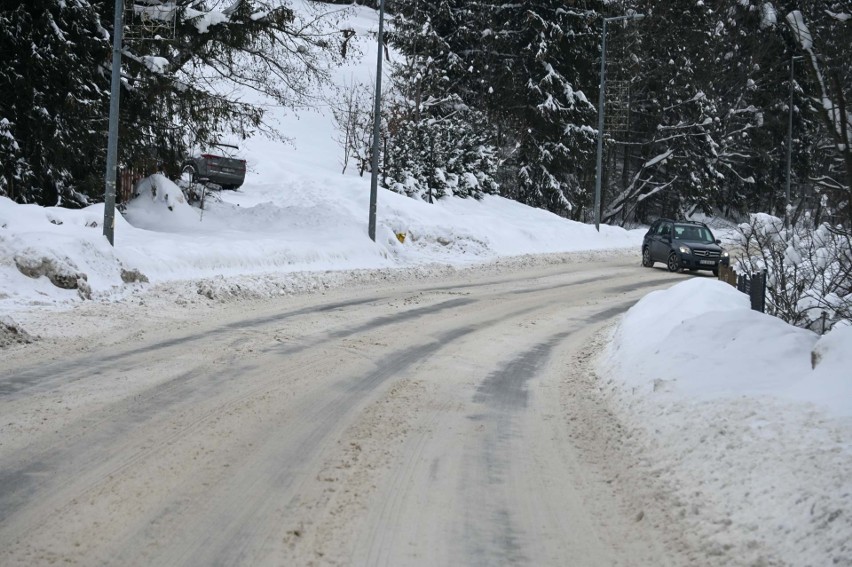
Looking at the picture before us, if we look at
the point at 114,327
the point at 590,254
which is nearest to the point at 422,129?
the point at 590,254

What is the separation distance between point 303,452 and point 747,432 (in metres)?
3.16

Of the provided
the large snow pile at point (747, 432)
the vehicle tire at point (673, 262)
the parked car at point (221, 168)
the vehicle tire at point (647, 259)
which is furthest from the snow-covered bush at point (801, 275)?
the parked car at point (221, 168)

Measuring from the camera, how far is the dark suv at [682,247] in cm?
2575

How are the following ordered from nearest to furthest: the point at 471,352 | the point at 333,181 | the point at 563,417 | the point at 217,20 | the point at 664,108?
the point at 563,417
the point at 471,352
the point at 217,20
the point at 333,181
the point at 664,108

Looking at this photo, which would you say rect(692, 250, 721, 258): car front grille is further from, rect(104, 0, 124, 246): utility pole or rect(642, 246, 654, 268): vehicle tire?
rect(104, 0, 124, 246): utility pole

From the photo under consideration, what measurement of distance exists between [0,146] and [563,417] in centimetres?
1603

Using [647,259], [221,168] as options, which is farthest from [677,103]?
[221,168]

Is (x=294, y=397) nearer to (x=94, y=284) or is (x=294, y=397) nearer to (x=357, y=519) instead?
(x=357, y=519)

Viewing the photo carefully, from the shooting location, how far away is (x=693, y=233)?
26.8 meters

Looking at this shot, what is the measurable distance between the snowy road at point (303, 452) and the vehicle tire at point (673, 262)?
14888 millimetres

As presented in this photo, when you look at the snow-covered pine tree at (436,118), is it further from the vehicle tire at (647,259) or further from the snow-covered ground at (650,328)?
the vehicle tire at (647,259)

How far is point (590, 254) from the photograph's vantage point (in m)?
31.4

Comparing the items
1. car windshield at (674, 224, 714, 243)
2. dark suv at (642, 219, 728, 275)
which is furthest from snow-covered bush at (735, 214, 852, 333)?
car windshield at (674, 224, 714, 243)

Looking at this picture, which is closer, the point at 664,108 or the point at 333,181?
the point at 333,181
